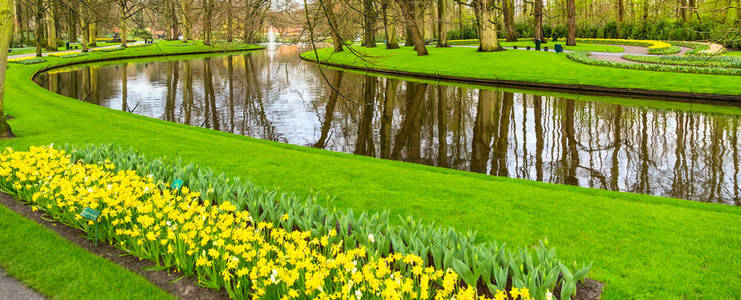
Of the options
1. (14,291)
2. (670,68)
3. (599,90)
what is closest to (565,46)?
(670,68)

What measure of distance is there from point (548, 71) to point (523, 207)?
20.8m

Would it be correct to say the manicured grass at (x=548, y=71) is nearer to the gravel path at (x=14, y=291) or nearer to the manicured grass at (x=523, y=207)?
the manicured grass at (x=523, y=207)

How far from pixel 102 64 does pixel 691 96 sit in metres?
37.0

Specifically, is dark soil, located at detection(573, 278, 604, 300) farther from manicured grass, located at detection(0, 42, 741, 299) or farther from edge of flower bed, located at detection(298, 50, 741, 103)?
edge of flower bed, located at detection(298, 50, 741, 103)

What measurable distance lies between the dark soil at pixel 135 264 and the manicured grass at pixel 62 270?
0.28ft

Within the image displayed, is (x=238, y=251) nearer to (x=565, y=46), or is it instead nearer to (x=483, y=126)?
(x=483, y=126)

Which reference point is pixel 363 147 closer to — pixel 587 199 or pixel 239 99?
pixel 587 199

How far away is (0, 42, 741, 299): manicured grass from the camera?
206 inches

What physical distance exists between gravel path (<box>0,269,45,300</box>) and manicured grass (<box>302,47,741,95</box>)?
496 inches

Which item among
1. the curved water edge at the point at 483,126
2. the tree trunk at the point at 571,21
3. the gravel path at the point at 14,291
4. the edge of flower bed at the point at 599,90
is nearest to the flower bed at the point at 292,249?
the gravel path at the point at 14,291

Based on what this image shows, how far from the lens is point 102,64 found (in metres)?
38.9

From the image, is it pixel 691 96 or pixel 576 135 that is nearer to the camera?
pixel 576 135

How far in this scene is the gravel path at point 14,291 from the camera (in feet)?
15.5

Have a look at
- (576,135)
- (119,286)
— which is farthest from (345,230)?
(576,135)
